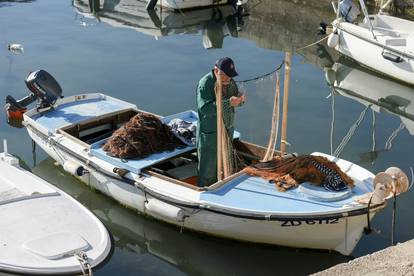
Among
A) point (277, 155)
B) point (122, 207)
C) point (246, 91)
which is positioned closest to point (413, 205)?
point (277, 155)

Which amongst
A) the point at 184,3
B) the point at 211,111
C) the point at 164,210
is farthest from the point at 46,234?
the point at 184,3

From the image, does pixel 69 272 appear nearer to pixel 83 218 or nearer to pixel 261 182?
pixel 83 218

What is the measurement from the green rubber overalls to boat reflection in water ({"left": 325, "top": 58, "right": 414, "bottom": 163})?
5.15 metres

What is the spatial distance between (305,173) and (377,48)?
8872mm

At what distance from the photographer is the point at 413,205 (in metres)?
10.2

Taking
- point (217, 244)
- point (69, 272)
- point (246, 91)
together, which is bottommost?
point (217, 244)

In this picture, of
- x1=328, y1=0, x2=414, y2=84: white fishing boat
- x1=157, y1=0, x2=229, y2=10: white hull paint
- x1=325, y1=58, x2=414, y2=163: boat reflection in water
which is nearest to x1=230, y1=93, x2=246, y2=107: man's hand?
x1=325, y1=58, x2=414, y2=163: boat reflection in water

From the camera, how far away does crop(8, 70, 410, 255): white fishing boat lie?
27.2 feet

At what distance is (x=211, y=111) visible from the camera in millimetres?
9039

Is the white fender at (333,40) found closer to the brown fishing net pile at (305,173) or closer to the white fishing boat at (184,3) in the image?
the white fishing boat at (184,3)

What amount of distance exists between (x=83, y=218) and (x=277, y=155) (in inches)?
122

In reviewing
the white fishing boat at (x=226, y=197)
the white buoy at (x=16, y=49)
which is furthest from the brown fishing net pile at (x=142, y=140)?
the white buoy at (x=16, y=49)

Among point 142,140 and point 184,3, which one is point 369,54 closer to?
point 142,140

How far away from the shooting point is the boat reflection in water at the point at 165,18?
863 inches
